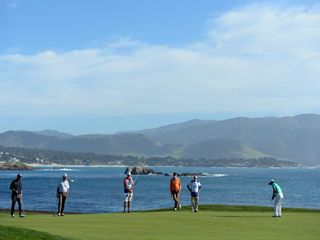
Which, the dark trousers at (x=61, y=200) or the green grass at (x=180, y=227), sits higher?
the dark trousers at (x=61, y=200)

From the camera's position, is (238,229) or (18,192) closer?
(238,229)

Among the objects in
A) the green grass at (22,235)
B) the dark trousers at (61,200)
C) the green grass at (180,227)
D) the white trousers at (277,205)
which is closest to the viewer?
the green grass at (22,235)

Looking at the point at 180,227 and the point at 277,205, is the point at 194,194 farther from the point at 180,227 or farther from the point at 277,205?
the point at 180,227

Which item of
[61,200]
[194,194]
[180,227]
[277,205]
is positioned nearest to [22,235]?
[180,227]

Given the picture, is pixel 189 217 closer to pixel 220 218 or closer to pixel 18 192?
pixel 220 218

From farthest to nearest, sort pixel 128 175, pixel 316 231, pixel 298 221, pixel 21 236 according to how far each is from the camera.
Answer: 1. pixel 128 175
2. pixel 298 221
3. pixel 316 231
4. pixel 21 236

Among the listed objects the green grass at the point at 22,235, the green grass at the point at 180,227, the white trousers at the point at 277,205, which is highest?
the white trousers at the point at 277,205

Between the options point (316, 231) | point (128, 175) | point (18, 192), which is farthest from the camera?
point (128, 175)

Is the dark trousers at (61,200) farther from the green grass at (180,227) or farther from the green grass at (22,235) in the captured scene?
the green grass at (22,235)

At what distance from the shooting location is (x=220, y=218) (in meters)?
31.2

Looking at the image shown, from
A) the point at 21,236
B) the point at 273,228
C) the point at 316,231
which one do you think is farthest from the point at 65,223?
the point at 316,231

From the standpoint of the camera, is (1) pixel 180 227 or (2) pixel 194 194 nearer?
(1) pixel 180 227

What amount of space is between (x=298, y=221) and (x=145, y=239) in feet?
34.8

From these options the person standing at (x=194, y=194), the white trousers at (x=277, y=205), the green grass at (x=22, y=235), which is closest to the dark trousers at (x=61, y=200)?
the person standing at (x=194, y=194)
